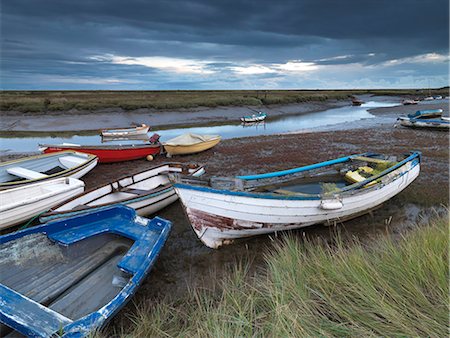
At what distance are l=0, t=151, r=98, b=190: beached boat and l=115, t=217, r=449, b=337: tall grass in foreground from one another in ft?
18.1

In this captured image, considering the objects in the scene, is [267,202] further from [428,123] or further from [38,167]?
[428,123]

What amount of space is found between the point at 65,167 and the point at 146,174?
124 inches

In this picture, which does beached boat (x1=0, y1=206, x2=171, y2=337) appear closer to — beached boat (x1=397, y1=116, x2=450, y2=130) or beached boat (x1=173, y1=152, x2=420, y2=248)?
beached boat (x1=173, y1=152, x2=420, y2=248)

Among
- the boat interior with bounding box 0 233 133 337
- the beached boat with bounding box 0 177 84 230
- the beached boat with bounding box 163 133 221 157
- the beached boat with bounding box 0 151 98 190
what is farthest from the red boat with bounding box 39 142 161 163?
the boat interior with bounding box 0 233 133 337

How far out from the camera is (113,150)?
39.1 ft

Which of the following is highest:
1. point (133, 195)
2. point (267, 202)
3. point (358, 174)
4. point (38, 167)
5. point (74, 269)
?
point (267, 202)

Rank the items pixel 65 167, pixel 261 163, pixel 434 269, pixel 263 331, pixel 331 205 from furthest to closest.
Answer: pixel 261 163 → pixel 65 167 → pixel 331 205 → pixel 434 269 → pixel 263 331

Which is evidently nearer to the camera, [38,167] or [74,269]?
[74,269]

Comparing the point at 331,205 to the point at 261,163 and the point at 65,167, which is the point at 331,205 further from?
the point at 65,167

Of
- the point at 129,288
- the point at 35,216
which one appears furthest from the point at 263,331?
the point at 35,216

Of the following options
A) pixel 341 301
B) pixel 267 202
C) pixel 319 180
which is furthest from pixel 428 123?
pixel 341 301

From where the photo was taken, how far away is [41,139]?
2128 cm

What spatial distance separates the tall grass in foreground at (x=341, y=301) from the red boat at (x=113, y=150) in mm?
8839

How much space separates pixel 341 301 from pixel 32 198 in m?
6.43
